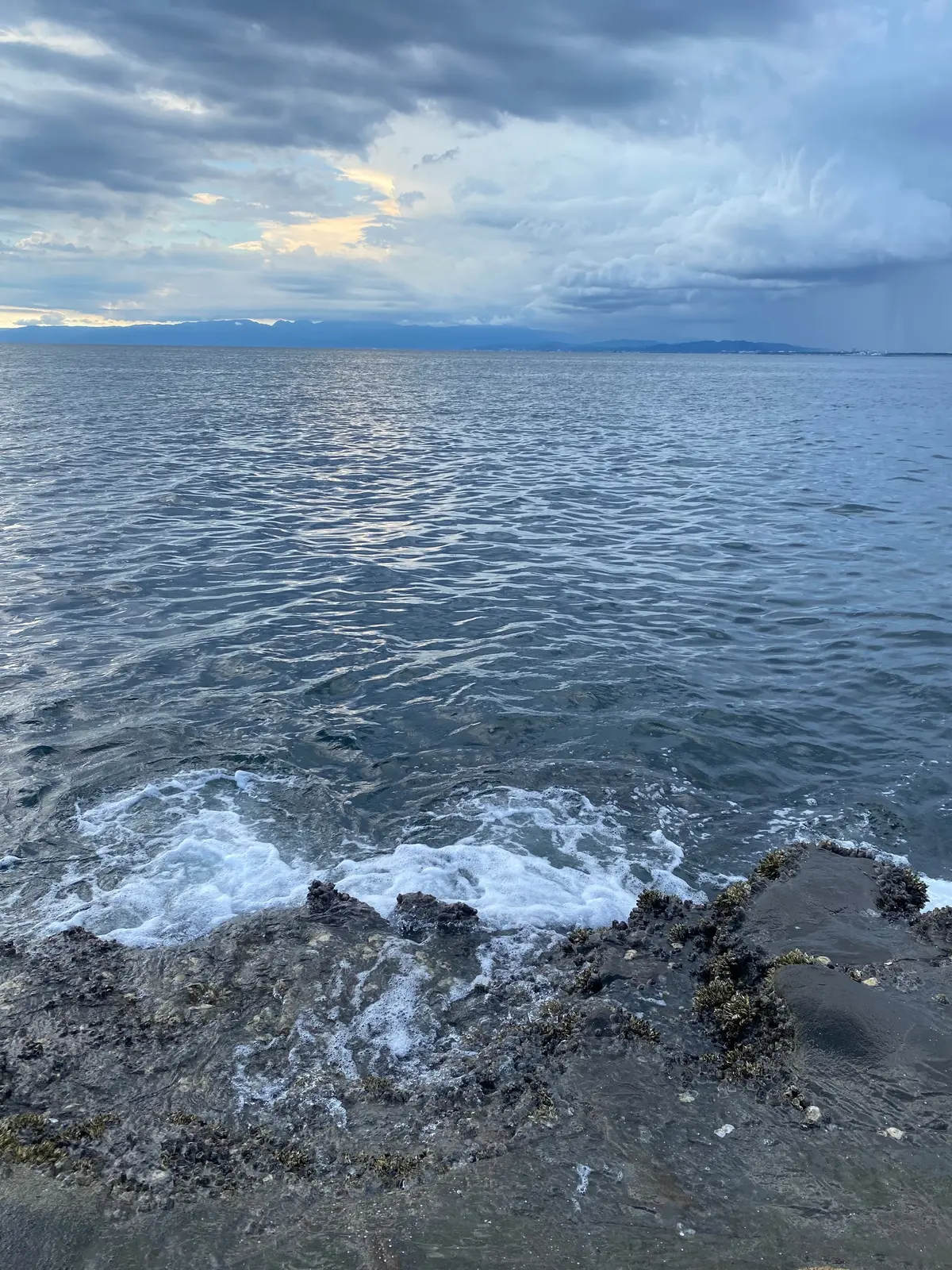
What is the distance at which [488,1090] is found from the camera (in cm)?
716

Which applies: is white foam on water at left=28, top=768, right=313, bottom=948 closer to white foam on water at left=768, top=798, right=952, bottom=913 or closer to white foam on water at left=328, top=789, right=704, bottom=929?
white foam on water at left=328, top=789, right=704, bottom=929

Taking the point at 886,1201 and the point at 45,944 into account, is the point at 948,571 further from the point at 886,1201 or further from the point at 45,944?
the point at 45,944

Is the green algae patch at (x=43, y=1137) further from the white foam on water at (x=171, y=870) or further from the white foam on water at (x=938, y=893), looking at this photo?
the white foam on water at (x=938, y=893)

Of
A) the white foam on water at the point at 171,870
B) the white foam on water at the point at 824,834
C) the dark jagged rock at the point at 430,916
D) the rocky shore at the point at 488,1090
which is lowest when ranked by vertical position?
the white foam on water at the point at 824,834

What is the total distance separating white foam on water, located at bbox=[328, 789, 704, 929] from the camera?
10070 millimetres

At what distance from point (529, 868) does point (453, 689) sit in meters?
5.99

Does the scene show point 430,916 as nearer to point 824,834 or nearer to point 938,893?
point 824,834

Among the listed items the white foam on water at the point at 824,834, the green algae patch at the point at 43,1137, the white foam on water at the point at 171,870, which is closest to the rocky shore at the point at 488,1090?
the green algae patch at the point at 43,1137

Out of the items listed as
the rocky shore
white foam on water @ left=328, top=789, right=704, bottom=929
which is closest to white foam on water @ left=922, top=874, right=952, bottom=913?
the rocky shore

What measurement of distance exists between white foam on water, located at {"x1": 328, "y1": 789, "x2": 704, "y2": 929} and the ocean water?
0.16 feet

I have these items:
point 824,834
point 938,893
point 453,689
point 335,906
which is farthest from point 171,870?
point 938,893

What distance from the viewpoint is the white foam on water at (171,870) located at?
9.64 metres

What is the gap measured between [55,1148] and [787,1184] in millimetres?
5657

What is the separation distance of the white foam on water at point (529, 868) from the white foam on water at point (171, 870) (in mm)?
1140
